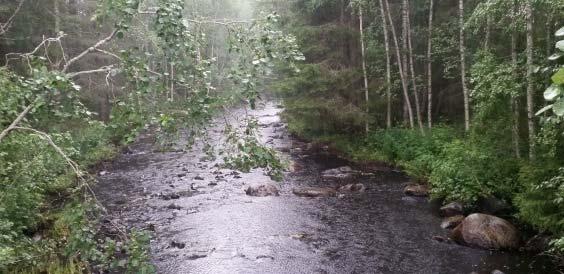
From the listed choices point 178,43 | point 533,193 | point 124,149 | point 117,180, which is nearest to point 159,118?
point 178,43

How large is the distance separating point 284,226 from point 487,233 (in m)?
5.57

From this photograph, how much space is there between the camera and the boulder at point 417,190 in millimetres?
15961

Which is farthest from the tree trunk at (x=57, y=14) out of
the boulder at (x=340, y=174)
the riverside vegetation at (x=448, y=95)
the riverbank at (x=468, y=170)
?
the riverbank at (x=468, y=170)

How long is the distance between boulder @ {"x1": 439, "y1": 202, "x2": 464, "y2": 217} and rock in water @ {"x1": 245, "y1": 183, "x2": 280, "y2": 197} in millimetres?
5915

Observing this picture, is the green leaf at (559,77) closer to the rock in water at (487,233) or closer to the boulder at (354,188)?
the rock in water at (487,233)

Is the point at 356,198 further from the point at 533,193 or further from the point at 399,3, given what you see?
the point at 399,3

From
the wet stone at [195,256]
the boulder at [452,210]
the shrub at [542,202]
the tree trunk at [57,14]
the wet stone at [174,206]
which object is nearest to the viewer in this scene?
the shrub at [542,202]

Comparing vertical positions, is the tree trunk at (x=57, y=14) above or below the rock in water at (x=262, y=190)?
above

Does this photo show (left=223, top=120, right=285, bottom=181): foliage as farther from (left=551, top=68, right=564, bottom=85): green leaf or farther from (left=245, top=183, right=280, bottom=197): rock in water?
(left=245, top=183, right=280, bottom=197): rock in water

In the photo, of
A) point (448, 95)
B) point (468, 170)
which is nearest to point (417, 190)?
point (468, 170)

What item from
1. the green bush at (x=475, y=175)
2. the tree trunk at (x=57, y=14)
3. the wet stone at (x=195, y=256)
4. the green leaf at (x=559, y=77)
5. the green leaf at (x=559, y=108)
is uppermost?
the tree trunk at (x=57, y=14)

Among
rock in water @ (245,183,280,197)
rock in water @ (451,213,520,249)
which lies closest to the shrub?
rock in water @ (451,213,520,249)

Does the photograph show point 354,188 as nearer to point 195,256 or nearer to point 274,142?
point 195,256

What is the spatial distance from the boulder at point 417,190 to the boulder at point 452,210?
6.64 ft
